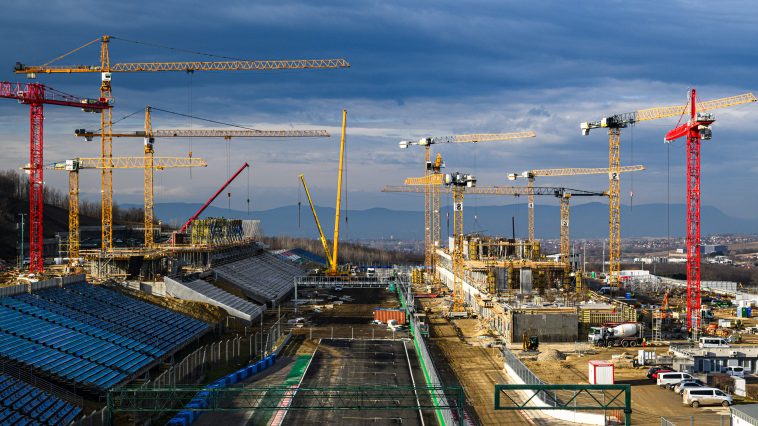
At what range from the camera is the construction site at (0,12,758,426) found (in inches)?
1388

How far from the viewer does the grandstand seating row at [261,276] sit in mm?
82312

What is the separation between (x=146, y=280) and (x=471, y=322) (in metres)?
30.7

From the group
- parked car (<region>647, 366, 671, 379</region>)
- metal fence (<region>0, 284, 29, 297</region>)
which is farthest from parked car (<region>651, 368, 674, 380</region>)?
metal fence (<region>0, 284, 29, 297</region>)

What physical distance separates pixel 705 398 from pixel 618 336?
18327 mm

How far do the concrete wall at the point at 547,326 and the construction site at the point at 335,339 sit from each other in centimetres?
11

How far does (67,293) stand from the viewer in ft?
168

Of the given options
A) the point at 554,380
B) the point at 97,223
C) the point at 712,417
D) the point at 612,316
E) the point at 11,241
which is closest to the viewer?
the point at 712,417

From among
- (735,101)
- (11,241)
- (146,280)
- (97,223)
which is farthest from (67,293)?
(97,223)

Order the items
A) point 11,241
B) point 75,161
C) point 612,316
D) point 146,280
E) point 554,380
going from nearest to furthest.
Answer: point 554,380
point 612,316
point 146,280
point 75,161
point 11,241

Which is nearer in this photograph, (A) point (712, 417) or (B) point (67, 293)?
(A) point (712, 417)

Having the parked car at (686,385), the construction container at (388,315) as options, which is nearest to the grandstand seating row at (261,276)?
the construction container at (388,315)

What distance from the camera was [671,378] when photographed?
142 ft

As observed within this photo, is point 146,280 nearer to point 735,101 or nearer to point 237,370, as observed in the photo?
point 237,370

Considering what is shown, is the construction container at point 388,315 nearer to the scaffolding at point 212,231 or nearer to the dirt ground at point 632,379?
the dirt ground at point 632,379
